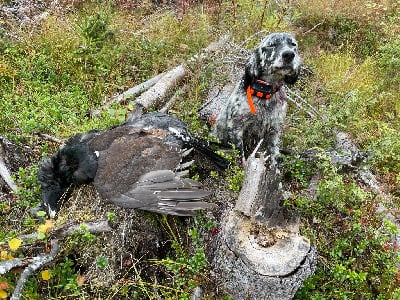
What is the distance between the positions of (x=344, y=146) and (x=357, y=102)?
587mm

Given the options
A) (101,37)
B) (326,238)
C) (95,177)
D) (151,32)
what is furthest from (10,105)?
(326,238)

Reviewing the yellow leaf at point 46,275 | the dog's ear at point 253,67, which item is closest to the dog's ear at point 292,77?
the dog's ear at point 253,67

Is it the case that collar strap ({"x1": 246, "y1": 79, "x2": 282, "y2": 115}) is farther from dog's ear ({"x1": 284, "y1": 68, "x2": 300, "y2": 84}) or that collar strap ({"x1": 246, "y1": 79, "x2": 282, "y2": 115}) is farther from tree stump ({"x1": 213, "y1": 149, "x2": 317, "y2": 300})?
tree stump ({"x1": 213, "y1": 149, "x2": 317, "y2": 300})

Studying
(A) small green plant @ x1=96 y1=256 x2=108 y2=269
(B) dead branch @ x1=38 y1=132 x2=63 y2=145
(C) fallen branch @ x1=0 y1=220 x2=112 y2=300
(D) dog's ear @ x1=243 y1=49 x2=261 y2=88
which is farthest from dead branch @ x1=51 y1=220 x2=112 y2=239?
(D) dog's ear @ x1=243 y1=49 x2=261 y2=88

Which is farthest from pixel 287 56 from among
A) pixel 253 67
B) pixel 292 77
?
pixel 253 67

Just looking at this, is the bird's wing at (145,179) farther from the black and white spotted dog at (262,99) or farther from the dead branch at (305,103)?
the dead branch at (305,103)

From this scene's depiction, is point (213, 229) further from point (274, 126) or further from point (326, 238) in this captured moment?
point (274, 126)

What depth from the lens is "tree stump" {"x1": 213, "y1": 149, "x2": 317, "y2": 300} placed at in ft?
9.57

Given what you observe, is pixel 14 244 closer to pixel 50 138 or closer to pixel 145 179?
pixel 145 179

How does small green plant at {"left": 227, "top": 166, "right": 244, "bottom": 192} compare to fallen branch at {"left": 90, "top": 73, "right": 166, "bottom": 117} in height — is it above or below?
above

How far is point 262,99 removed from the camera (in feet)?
14.0

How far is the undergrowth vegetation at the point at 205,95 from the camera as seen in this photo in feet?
11.1

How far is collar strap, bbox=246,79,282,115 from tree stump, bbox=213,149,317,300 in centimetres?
112

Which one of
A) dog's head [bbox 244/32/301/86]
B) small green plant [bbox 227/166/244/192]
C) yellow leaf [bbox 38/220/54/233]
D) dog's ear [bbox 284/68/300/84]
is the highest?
dog's head [bbox 244/32/301/86]
